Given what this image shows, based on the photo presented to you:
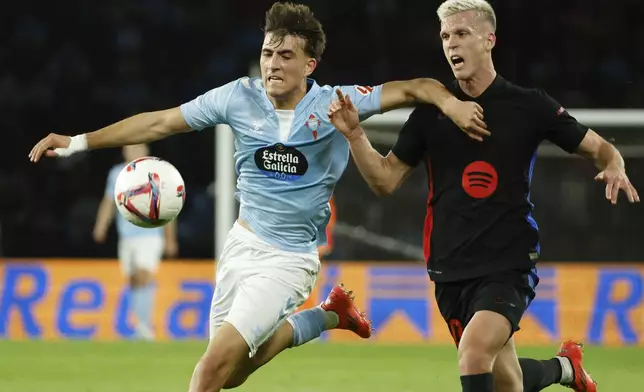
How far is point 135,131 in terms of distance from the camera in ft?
18.6

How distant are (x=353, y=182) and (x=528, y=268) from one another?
7.63 meters

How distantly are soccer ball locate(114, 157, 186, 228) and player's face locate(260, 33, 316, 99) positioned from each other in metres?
0.67

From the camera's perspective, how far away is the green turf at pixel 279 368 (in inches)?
315

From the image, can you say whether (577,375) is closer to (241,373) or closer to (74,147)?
(241,373)

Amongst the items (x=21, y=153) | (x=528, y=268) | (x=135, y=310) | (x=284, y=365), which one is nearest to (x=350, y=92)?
(x=528, y=268)

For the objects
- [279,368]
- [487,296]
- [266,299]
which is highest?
[487,296]

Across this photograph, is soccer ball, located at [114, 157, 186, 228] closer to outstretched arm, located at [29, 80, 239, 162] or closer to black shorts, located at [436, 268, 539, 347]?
outstretched arm, located at [29, 80, 239, 162]

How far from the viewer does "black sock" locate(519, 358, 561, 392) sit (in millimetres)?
5809

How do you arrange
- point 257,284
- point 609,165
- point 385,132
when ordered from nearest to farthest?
point 609,165 → point 257,284 → point 385,132

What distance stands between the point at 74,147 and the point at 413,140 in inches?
62.6

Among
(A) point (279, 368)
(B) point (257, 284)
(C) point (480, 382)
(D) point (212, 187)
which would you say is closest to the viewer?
(C) point (480, 382)

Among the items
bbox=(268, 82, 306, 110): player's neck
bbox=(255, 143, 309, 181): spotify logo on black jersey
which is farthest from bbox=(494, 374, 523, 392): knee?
bbox=(268, 82, 306, 110): player's neck

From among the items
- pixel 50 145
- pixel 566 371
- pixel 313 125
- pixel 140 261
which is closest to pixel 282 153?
pixel 313 125

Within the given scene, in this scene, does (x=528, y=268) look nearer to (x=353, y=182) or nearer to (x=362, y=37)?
(x=353, y=182)
